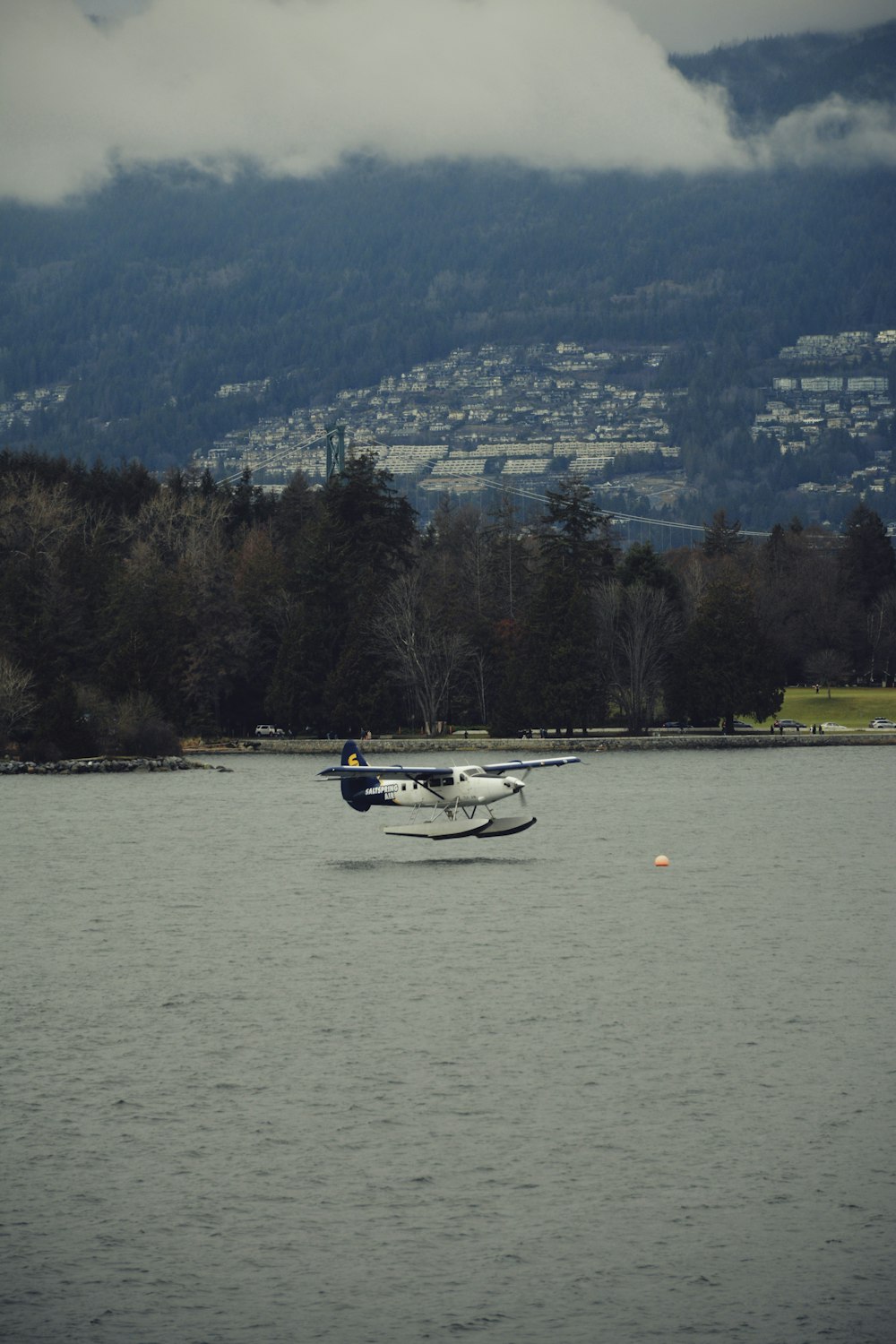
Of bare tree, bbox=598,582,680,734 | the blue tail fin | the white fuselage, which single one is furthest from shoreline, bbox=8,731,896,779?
the white fuselage

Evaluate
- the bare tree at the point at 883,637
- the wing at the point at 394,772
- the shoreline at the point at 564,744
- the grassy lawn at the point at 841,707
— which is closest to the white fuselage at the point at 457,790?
the wing at the point at 394,772

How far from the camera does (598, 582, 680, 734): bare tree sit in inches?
3597

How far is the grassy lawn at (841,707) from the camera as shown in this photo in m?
103

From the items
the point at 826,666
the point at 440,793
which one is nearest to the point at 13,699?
the point at 440,793

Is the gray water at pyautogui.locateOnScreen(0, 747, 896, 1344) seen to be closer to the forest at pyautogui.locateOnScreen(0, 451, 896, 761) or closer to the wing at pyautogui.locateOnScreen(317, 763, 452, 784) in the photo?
the wing at pyautogui.locateOnScreen(317, 763, 452, 784)

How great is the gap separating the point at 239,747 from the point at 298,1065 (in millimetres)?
70709

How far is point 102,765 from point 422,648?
57.1ft

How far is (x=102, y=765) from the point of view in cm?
8288

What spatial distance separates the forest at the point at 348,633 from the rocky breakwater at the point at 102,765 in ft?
3.11

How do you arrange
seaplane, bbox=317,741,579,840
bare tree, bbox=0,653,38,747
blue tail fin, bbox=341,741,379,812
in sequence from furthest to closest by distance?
1. bare tree, bbox=0,653,38,747
2. blue tail fin, bbox=341,741,379,812
3. seaplane, bbox=317,741,579,840

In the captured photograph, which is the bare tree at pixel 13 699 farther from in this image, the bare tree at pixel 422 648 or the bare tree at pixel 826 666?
the bare tree at pixel 826 666

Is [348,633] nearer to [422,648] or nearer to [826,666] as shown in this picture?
[422,648]

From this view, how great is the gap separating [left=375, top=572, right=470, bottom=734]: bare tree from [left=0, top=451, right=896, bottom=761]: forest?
132 mm

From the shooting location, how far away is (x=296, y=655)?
93250 millimetres
